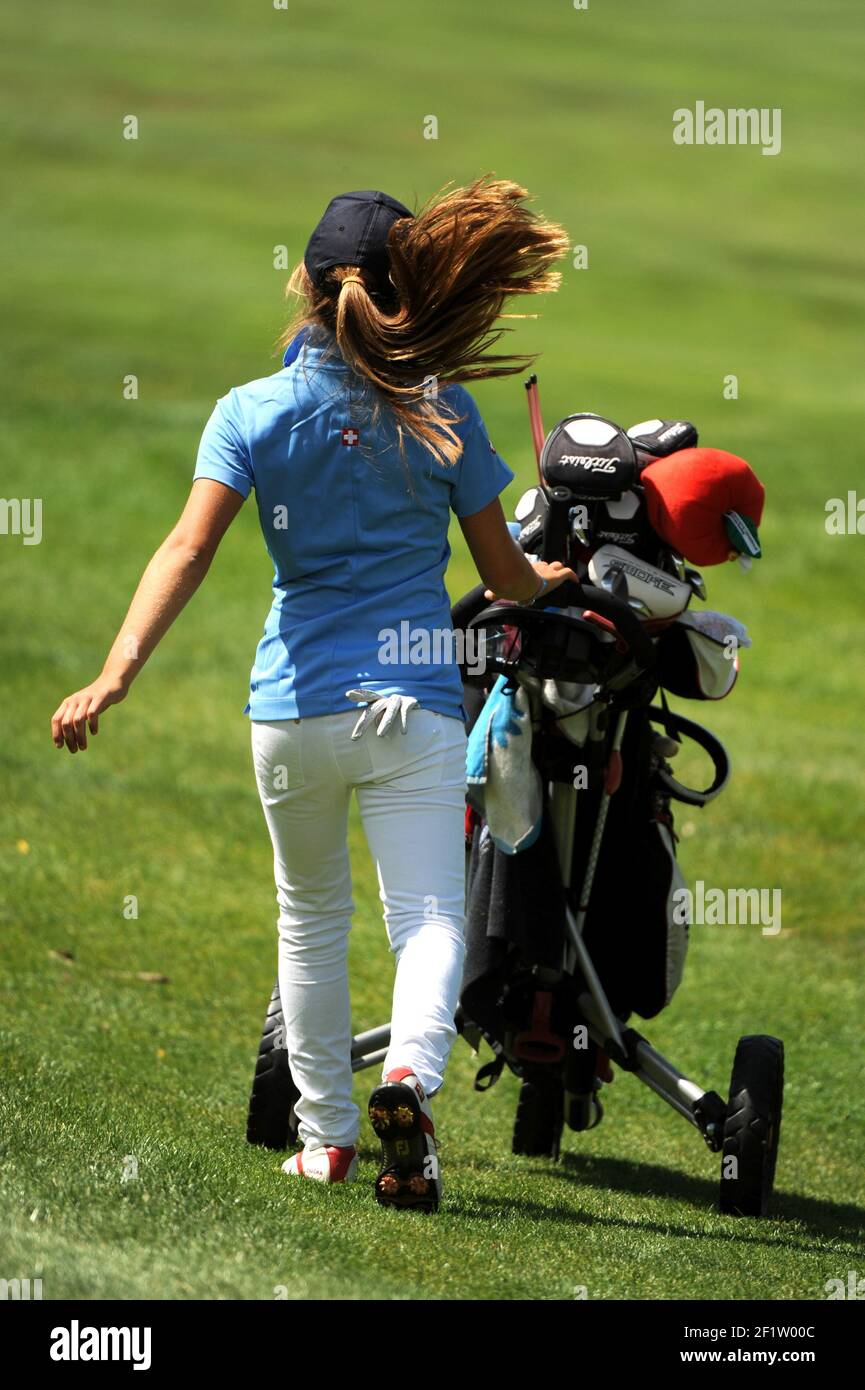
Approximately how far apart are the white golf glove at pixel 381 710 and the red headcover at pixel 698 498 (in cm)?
109

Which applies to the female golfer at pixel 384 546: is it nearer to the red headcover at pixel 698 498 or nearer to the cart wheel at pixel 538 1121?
the red headcover at pixel 698 498

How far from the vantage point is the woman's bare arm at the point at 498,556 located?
14.5 ft

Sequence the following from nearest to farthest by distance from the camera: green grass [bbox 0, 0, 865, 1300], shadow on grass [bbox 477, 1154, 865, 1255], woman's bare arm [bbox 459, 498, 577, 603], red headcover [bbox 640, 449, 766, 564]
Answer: green grass [bbox 0, 0, 865, 1300] < woman's bare arm [bbox 459, 498, 577, 603] < shadow on grass [bbox 477, 1154, 865, 1255] < red headcover [bbox 640, 449, 766, 564]

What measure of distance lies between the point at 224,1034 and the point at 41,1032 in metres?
0.85

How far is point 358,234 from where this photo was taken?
14.0 ft

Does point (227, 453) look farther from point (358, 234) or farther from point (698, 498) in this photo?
point (698, 498)

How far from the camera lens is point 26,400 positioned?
55.3 ft

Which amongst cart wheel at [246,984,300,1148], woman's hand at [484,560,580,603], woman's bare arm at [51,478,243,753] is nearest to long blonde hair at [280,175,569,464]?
woman's bare arm at [51,478,243,753]

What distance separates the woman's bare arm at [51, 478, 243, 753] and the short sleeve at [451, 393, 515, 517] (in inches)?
19.4

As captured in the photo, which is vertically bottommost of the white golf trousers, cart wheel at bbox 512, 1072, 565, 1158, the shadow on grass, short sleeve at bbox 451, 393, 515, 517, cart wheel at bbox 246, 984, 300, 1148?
the shadow on grass

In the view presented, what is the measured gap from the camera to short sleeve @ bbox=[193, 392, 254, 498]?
420 centimetres

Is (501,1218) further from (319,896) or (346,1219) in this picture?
(319,896)

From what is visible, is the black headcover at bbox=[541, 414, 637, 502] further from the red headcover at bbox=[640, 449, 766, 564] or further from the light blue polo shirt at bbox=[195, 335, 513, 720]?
the light blue polo shirt at bbox=[195, 335, 513, 720]

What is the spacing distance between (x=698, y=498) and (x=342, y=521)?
1122 mm
